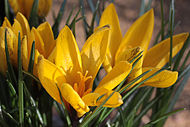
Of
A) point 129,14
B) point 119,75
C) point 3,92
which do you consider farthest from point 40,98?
point 129,14

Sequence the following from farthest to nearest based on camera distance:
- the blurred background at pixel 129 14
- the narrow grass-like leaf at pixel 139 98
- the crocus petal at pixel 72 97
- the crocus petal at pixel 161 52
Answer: the blurred background at pixel 129 14, the narrow grass-like leaf at pixel 139 98, the crocus petal at pixel 161 52, the crocus petal at pixel 72 97

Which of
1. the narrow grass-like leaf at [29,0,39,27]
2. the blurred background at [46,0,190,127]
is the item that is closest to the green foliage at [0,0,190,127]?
the narrow grass-like leaf at [29,0,39,27]

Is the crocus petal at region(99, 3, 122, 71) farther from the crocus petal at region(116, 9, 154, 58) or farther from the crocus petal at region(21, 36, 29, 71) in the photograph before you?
the crocus petal at region(21, 36, 29, 71)

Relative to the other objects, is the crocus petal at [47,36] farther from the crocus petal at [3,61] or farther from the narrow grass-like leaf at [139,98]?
the narrow grass-like leaf at [139,98]

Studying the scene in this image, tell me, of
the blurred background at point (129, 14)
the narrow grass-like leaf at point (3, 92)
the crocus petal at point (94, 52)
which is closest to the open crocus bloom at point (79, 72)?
the crocus petal at point (94, 52)

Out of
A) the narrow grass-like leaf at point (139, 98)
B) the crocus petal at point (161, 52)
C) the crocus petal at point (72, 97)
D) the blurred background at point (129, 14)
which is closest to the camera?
the crocus petal at point (72, 97)

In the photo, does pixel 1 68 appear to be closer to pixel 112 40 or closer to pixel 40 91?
pixel 40 91

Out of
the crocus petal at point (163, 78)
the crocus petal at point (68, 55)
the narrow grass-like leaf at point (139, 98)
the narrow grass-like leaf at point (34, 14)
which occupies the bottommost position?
the narrow grass-like leaf at point (139, 98)
